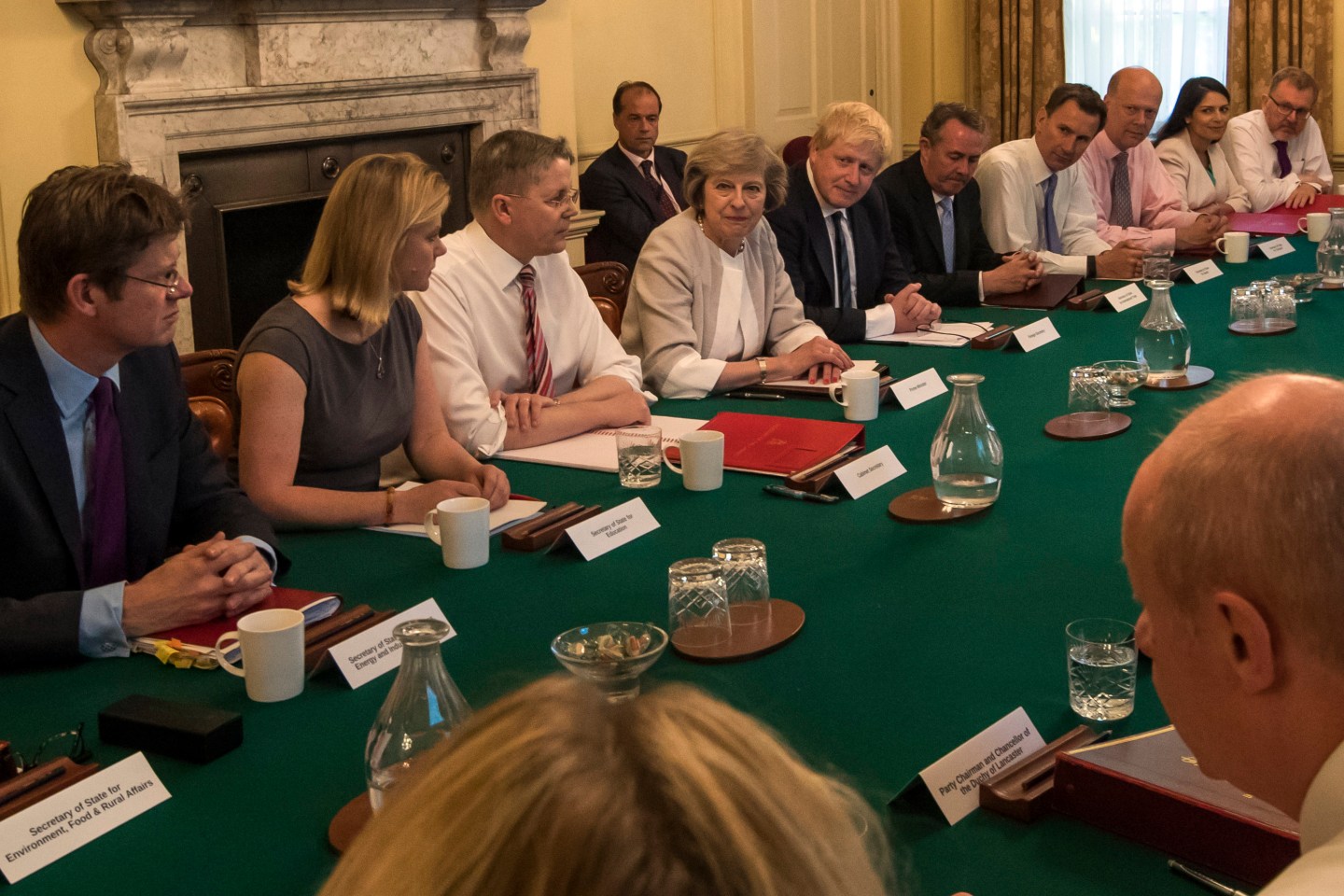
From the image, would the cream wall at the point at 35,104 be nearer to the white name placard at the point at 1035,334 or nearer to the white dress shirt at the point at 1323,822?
the white name placard at the point at 1035,334

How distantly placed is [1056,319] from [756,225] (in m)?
0.91

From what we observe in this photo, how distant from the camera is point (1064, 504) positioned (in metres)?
2.31

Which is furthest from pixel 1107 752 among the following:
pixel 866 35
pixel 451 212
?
pixel 866 35

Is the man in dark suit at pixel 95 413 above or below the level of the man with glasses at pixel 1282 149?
below

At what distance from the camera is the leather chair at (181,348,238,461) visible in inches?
107

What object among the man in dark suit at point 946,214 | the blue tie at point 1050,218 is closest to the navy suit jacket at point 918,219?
the man in dark suit at point 946,214

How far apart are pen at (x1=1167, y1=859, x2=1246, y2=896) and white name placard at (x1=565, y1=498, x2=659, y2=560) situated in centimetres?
108

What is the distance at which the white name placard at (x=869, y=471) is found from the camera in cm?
239

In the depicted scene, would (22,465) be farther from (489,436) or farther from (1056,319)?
(1056,319)

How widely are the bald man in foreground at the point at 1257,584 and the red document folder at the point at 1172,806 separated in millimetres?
163

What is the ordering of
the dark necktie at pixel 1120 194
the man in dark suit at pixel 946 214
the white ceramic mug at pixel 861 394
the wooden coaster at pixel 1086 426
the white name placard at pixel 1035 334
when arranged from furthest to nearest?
1. the dark necktie at pixel 1120 194
2. the man in dark suit at pixel 946 214
3. the white name placard at pixel 1035 334
4. the white ceramic mug at pixel 861 394
5. the wooden coaster at pixel 1086 426

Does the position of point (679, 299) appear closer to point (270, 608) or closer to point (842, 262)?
point (842, 262)

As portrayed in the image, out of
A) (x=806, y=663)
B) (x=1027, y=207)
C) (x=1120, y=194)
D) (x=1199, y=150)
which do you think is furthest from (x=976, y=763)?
(x=1199, y=150)

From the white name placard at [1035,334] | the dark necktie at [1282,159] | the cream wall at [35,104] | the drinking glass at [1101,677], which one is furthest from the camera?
the dark necktie at [1282,159]
